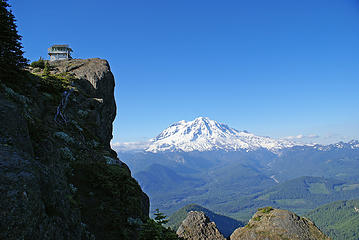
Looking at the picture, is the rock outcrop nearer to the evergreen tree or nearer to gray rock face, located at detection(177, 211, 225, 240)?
gray rock face, located at detection(177, 211, 225, 240)

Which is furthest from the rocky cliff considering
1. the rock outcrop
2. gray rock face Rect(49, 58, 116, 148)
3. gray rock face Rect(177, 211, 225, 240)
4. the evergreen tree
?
the rock outcrop

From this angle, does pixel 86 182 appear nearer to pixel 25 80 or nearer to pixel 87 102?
pixel 25 80

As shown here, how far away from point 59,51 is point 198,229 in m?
60.5

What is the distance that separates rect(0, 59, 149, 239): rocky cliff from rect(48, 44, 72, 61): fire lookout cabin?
3603 cm

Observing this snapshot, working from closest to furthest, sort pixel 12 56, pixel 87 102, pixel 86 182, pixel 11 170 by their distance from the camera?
pixel 11 170 < pixel 86 182 < pixel 12 56 < pixel 87 102

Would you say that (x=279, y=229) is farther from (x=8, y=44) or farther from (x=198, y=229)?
(x=8, y=44)

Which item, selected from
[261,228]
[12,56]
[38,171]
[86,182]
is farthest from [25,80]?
[261,228]

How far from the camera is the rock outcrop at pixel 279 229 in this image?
78.5ft

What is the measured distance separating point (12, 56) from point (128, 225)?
20.5 metres

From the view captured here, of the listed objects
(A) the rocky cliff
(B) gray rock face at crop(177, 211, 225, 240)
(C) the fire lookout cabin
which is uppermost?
(C) the fire lookout cabin

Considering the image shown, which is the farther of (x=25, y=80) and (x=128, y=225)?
(x=25, y=80)

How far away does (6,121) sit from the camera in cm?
825

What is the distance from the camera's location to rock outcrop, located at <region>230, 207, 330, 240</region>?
78.5 ft

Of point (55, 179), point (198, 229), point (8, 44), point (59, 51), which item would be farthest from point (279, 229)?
point (59, 51)
